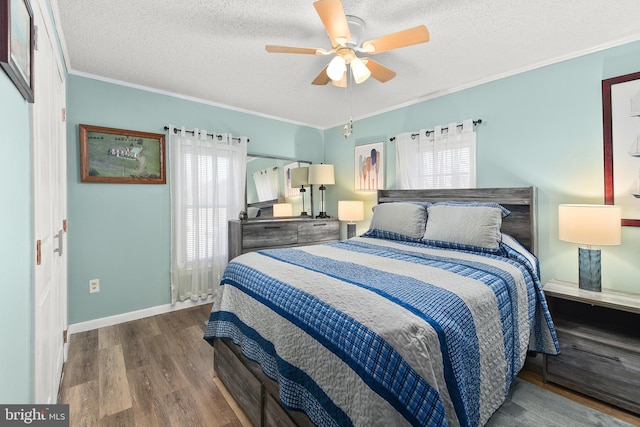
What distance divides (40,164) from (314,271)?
1.41 meters

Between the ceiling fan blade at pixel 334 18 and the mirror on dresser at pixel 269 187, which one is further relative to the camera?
the mirror on dresser at pixel 269 187

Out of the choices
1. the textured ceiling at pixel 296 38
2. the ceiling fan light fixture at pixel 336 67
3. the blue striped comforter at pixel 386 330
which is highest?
the textured ceiling at pixel 296 38

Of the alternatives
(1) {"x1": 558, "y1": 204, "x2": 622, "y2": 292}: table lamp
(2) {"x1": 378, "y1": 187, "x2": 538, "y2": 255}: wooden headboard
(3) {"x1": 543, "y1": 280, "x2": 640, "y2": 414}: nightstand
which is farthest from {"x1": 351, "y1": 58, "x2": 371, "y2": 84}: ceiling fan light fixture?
(3) {"x1": 543, "y1": 280, "x2": 640, "y2": 414}: nightstand

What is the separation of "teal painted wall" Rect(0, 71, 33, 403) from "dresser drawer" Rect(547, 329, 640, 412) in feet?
8.97

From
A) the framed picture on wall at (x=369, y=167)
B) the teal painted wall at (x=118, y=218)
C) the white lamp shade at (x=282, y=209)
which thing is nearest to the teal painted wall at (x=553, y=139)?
the framed picture on wall at (x=369, y=167)

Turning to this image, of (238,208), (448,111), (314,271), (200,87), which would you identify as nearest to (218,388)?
(314,271)

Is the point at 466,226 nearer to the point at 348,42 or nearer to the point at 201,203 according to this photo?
the point at 348,42

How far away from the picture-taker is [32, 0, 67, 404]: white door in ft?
4.14

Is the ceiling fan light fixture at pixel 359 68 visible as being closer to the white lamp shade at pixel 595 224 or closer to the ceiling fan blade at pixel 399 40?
the ceiling fan blade at pixel 399 40

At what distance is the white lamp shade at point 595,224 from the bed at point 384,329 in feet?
1.18

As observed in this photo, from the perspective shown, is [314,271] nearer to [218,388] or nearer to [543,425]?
[218,388]

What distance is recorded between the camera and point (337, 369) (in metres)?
1.07

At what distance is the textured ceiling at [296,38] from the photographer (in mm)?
1802

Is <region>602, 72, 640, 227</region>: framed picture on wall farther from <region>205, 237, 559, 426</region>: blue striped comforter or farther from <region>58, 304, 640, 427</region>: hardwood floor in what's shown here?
<region>58, 304, 640, 427</region>: hardwood floor
